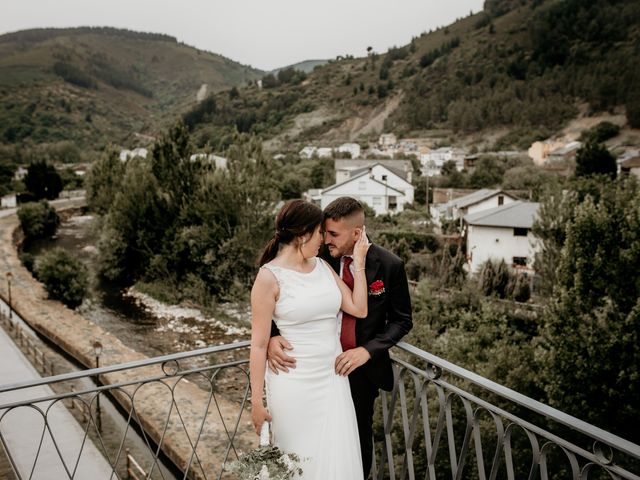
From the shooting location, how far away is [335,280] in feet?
9.34

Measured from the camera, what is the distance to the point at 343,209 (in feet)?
9.37

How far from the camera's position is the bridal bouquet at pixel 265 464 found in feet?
8.44

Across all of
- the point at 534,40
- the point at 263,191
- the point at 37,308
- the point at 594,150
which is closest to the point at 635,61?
the point at 534,40

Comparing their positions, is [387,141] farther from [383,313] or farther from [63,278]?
[383,313]

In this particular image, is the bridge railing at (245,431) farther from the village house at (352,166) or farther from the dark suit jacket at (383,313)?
the village house at (352,166)

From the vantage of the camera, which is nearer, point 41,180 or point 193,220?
point 193,220

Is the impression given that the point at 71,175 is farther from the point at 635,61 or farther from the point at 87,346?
the point at 635,61

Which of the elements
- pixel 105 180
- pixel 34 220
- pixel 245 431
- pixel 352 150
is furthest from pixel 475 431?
pixel 352 150

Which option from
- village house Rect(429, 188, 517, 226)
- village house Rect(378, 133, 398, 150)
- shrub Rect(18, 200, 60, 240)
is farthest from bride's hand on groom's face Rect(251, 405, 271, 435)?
village house Rect(378, 133, 398, 150)

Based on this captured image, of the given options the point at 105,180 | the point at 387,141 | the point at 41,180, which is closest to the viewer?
the point at 105,180

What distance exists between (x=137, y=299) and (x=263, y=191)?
307 inches

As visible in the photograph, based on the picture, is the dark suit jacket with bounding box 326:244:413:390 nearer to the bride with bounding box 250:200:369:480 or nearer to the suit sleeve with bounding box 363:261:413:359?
the suit sleeve with bounding box 363:261:413:359

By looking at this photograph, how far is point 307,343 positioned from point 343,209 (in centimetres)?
79

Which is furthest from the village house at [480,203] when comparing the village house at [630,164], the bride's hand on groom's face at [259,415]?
the bride's hand on groom's face at [259,415]
